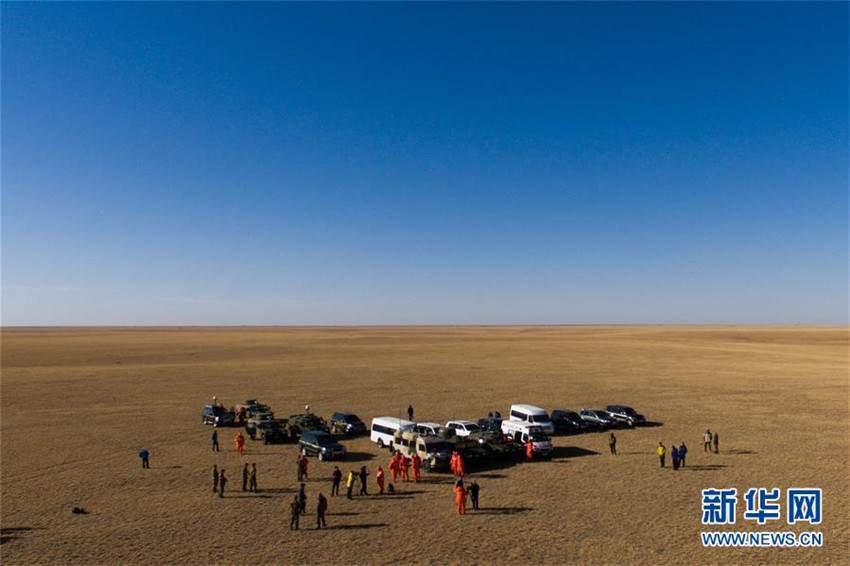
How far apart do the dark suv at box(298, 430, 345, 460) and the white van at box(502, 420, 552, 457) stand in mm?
10638

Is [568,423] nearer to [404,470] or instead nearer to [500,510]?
[404,470]

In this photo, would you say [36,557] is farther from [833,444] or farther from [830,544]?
[833,444]

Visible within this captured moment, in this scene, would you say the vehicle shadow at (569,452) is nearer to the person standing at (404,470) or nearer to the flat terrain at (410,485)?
the flat terrain at (410,485)

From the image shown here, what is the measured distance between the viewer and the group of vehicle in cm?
2748

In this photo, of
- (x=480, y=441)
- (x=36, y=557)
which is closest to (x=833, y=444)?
(x=480, y=441)

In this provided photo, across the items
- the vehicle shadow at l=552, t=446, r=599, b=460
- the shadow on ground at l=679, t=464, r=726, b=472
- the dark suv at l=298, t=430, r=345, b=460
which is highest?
the dark suv at l=298, t=430, r=345, b=460

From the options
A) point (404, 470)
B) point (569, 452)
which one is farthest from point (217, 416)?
point (569, 452)

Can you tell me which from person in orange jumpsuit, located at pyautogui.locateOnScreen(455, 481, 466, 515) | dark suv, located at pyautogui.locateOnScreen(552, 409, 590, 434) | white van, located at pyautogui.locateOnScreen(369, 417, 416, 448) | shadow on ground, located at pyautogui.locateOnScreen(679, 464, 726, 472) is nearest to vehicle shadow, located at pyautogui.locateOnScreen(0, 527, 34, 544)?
person in orange jumpsuit, located at pyautogui.locateOnScreen(455, 481, 466, 515)

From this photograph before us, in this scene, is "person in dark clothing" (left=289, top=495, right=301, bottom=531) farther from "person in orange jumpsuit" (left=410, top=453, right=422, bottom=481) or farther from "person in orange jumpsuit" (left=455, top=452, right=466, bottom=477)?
"person in orange jumpsuit" (left=455, top=452, right=466, bottom=477)

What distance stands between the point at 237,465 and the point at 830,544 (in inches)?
1041

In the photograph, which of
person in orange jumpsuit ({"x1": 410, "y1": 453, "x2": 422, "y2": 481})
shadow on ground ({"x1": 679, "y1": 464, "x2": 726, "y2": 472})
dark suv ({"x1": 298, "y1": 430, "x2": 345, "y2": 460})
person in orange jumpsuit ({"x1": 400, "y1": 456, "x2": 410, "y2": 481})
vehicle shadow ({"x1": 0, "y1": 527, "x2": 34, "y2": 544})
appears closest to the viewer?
vehicle shadow ({"x1": 0, "y1": 527, "x2": 34, "y2": 544})

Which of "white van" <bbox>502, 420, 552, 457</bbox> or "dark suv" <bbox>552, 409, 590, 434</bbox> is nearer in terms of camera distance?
"white van" <bbox>502, 420, 552, 457</bbox>

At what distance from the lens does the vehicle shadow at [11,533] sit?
18516 mm

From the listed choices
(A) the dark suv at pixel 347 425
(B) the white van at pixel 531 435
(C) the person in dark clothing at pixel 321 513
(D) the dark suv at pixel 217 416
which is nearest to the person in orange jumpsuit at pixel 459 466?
(B) the white van at pixel 531 435
